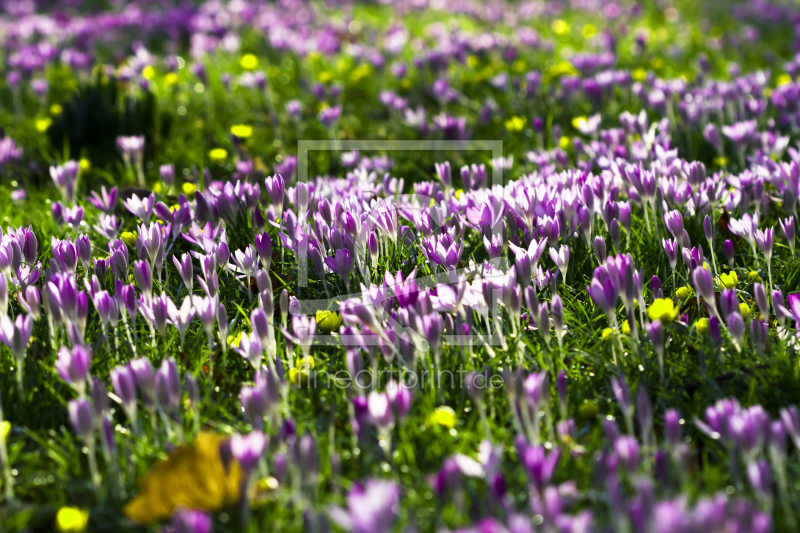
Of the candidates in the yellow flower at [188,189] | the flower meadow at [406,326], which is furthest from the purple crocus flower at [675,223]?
the yellow flower at [188,189]

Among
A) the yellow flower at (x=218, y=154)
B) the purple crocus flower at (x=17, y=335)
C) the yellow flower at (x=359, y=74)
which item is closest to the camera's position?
the purple crocus flower at (x=17, y=335)

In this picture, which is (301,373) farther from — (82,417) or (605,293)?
(605,293)

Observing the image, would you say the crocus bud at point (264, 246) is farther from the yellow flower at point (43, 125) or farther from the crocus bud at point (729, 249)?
the yellow flower at point (43, 125)

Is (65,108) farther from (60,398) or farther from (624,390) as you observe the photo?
(624,390)

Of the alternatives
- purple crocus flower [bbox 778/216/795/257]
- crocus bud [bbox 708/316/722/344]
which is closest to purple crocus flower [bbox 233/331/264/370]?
crocus bud [bbox 708/316/722/344]

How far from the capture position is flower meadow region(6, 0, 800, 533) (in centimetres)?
198

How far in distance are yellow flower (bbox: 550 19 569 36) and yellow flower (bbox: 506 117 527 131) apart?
3739mm

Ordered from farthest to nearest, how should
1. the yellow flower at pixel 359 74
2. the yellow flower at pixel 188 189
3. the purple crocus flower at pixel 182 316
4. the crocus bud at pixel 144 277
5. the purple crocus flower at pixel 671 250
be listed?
the yellow flower at pixel 359 74
the yellow flower at pixel 188 189
the purple crocus flower at pixel 671 250
the crocus bud at pixel 144 277
the purple crocus flower at pixel 182 316

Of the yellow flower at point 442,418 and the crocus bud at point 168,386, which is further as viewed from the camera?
the yellow flower at point 442,418

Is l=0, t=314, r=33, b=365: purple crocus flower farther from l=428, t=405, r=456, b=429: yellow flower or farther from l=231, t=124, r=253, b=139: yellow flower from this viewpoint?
l=231, t=124, r=253, b=139: yellow flower

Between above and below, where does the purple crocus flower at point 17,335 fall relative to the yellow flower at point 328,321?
above

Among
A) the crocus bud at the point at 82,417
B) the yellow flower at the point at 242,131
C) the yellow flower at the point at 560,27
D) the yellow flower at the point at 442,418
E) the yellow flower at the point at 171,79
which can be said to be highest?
the yellow flower at the point at 560,27

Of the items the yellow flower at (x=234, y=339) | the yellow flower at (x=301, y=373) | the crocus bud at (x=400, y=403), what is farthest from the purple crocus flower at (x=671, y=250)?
the yellow flower at (x=234, y=339)

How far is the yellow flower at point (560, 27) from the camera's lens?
8859 mm
